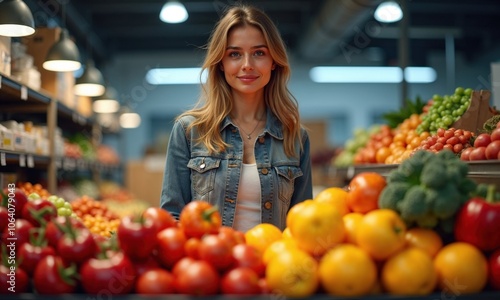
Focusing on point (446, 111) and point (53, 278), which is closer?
point (53, 278)

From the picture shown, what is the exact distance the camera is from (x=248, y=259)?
1.41 m

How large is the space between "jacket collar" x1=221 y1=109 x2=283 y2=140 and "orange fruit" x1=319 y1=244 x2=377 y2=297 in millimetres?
1166

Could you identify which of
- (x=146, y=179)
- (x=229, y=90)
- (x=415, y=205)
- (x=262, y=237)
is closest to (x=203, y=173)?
(x=229, y=90)

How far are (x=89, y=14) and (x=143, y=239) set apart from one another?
8621mm

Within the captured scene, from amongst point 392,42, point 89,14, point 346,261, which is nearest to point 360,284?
point 346,261

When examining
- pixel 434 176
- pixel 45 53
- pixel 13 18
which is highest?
pixel 45 53

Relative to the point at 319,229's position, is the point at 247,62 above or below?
above

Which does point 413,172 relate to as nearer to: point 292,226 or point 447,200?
point 447,200

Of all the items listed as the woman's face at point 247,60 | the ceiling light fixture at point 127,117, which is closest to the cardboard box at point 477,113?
the woman's face at point 247,60

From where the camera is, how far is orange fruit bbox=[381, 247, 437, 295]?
4.30 feet

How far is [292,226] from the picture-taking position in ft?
4.83

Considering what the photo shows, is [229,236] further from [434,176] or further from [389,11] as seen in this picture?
[389,11]

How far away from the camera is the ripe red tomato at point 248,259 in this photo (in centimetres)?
140

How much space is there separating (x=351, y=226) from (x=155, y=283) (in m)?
0.57
